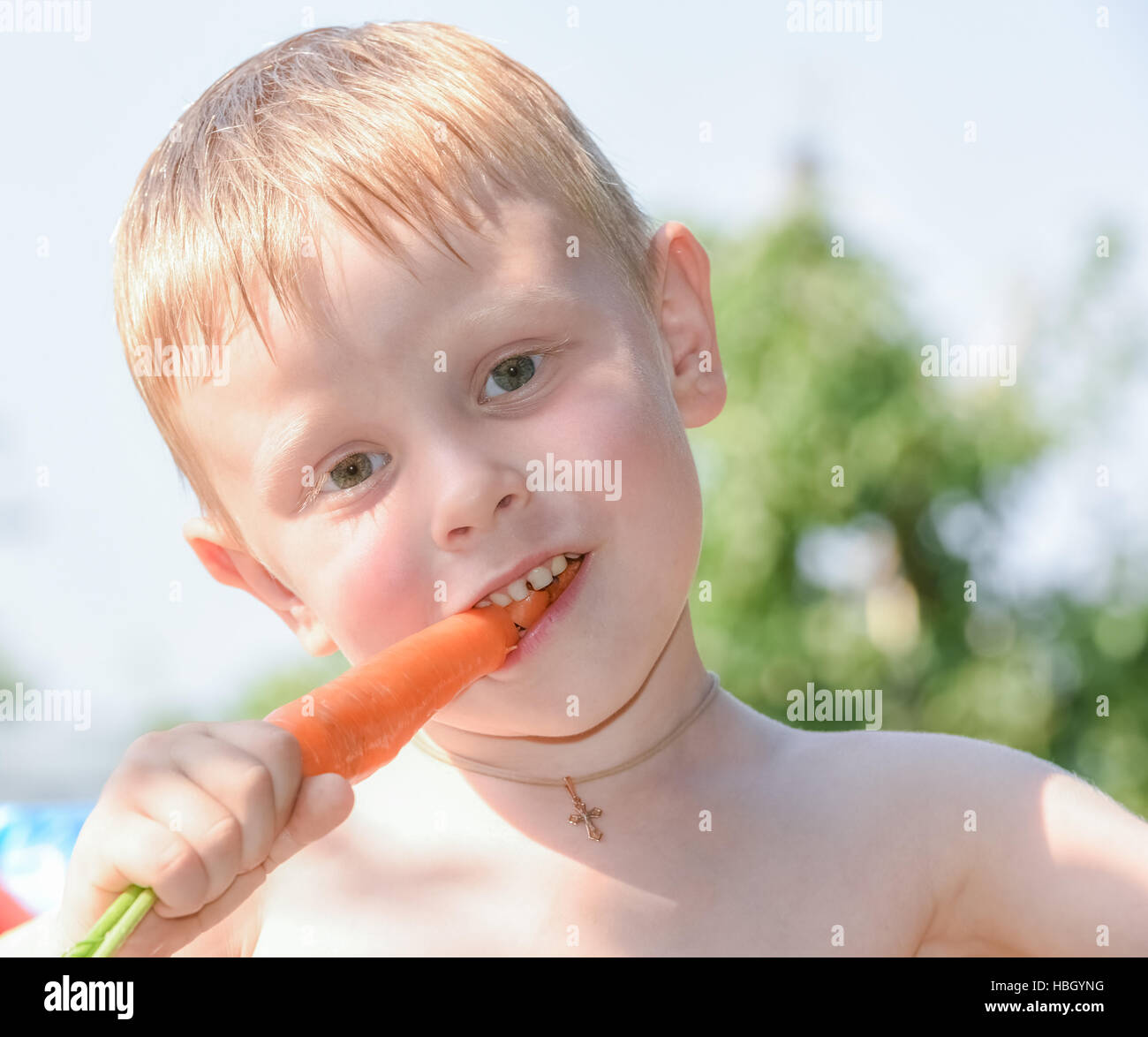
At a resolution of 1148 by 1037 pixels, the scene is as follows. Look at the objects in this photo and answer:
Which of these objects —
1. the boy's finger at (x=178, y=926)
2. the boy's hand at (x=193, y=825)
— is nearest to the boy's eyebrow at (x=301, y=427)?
the boy's hand at (x=193, y=825)

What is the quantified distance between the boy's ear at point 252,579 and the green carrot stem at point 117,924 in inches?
28.4

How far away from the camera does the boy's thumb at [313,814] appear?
1178 millimetres

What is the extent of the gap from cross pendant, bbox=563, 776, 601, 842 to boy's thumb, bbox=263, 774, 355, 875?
0.57 m

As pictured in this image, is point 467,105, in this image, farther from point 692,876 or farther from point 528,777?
point 692,876

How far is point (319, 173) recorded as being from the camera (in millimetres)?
1598

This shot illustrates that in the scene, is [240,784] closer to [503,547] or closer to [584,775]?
[503,547]

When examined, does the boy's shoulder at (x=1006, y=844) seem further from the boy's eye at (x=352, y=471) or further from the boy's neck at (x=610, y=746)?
the boy's eye at (x=352, y=471)

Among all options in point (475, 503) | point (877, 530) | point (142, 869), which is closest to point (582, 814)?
point (475, 503)

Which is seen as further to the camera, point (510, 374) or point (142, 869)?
point (510, 374)

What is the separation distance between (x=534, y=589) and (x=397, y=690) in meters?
0.22

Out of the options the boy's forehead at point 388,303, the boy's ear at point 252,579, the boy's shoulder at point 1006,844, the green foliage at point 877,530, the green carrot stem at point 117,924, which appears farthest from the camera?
the green foliage at point 877,530

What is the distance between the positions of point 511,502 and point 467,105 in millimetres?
597

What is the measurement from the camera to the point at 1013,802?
1673 mm

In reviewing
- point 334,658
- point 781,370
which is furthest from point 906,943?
point 334,658
